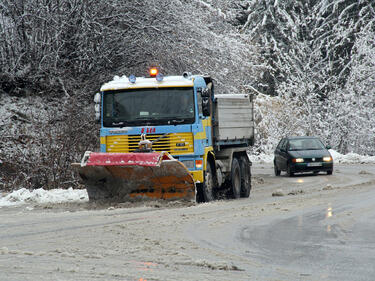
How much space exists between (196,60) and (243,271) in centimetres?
1842

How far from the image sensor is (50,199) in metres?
16.0

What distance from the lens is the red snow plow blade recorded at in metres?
13.9

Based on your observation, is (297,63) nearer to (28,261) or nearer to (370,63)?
(370,63)

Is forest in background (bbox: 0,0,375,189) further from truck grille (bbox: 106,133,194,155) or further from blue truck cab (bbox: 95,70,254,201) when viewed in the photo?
truck grille (bbox: 106,133,194,155)

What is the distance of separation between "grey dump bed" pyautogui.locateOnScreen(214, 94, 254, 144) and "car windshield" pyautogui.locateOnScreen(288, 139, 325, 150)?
8228 millimetres

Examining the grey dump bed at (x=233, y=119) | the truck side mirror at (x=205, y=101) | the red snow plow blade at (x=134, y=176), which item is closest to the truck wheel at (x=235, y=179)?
the grey dump bed at (x=233, y=119)

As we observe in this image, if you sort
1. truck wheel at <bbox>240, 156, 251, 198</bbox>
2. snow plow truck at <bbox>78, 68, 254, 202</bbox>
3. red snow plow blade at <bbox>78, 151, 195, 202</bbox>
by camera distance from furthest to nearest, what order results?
truck wheel at <bbox>240, 156, 251, 198</bbox> → snow plow truck at <bbox>78, 68, 254, 202</bbox> → red snow plow blade at <bbox>78, 151, 195, 202</bbox>

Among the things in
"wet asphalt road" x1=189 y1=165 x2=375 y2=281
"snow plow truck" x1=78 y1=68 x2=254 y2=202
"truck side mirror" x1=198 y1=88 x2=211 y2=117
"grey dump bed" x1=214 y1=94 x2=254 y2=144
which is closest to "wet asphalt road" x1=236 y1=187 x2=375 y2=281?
"wet asphalt road" x1=189 y1=165 x2=375 y2=281

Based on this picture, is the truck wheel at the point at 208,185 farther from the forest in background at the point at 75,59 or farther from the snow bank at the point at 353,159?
the snow bank at the point at 353,159

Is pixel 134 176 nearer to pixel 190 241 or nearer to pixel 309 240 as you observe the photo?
pixel 190 241

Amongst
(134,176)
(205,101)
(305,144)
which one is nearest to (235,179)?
(205,101)

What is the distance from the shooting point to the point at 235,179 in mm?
17516

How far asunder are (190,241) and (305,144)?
19136 mm

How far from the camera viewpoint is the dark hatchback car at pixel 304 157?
2609 cm
